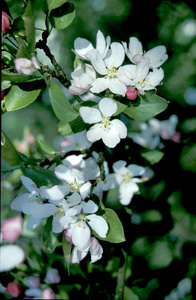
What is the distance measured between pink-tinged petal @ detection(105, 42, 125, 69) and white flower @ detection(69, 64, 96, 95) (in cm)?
6

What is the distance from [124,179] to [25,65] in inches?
21.7

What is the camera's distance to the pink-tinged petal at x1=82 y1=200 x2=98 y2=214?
0.77m

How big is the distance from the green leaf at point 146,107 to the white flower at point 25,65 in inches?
10.3

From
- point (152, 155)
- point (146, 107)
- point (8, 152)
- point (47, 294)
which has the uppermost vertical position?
point (146, 107)

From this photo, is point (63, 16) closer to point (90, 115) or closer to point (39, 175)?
point (90, 115)

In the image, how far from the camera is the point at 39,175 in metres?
0.86

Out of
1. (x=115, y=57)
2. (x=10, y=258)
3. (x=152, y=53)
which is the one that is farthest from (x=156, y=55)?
(x=10, y=258)

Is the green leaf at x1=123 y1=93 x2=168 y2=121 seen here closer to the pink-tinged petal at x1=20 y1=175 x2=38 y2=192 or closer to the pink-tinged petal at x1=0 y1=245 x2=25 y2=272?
the pink-tinged petal at x1=20 y1=175 x2=38 y2=192

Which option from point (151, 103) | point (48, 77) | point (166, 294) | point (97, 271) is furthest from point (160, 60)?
point (166, 294)

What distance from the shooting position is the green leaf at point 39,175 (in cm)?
85

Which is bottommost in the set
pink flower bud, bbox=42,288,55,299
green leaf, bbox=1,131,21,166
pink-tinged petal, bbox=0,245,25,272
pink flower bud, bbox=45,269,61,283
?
pink flower bud, bbox=42,288,55,299

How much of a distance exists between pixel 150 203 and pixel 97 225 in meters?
0.66

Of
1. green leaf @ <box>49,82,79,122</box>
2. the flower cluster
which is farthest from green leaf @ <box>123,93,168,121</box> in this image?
green leaf @ <box>49,82,79,122</box>

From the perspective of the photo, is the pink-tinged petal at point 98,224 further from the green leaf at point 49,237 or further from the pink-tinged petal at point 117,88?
the pink-tinged petal at point 117,88
